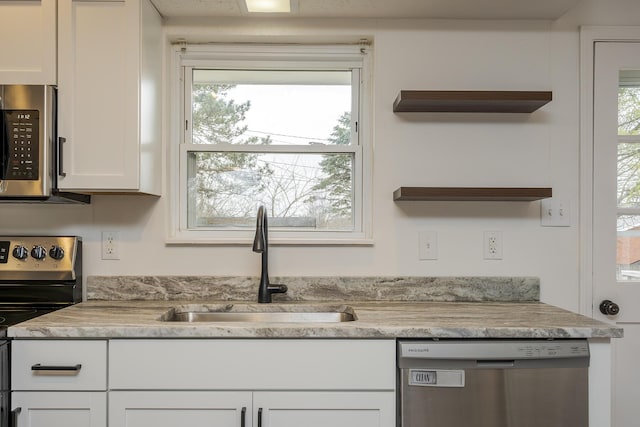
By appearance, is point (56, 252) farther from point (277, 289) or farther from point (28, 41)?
point (277, 289)

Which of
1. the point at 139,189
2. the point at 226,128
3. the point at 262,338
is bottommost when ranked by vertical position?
the point at 262,338

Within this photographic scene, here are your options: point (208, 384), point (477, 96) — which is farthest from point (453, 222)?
point (208, 384)

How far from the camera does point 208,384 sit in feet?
4.79

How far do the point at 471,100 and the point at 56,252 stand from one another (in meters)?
1.86

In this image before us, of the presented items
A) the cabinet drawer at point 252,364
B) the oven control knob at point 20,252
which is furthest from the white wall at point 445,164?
the cabinet drawer at point 252,364

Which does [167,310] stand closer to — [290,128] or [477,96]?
[290,128]

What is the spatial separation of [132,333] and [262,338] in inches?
16.3

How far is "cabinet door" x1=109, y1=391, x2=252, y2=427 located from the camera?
57.2 inches

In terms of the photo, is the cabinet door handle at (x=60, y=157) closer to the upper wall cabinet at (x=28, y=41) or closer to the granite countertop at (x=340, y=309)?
the upper wall cabinet at (x=28, y=41)

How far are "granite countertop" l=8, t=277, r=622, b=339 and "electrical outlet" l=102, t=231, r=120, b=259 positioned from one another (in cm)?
11

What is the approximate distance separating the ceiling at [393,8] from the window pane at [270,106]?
0.88 feet

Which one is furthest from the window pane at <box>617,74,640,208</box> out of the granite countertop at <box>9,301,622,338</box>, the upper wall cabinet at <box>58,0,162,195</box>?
the upper wall cabinet at <box>58,0,162,195</box>

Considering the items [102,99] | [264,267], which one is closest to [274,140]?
[264,267]

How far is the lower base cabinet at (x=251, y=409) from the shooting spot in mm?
1454
